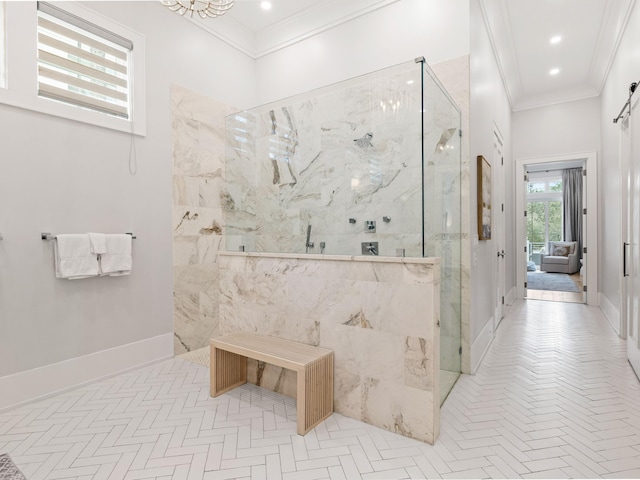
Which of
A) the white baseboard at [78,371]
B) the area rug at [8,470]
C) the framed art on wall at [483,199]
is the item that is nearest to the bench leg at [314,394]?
the area rug at [8,470]

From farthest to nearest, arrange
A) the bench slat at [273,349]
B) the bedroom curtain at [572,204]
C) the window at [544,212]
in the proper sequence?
the window at [544,212] → the bedroom curtain at [572,204] → the bench slat at [273,349]

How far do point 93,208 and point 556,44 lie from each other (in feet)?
17.5

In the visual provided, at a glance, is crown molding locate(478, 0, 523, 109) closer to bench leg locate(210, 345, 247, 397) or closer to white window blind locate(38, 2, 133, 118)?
white window blind locate(38, 2, 133, 118)

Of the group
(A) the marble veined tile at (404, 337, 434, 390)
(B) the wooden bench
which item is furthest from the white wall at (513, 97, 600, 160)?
(B) the wooden bench

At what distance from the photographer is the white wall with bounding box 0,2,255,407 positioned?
233 cm

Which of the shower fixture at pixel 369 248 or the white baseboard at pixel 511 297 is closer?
the shower fixture at pixel 369 248

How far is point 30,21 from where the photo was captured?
2393 millimetres

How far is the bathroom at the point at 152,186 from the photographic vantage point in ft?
7.79

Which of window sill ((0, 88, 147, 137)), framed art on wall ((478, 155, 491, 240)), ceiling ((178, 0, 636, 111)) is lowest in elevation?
framed art on wall ((478, 155, 491, 240))

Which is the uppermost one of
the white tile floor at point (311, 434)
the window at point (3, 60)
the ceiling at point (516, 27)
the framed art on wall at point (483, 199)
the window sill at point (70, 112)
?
the ceiling at point (516, 27)

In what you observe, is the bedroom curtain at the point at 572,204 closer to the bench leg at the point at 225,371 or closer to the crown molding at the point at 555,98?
the crown molding at the point at 555,98

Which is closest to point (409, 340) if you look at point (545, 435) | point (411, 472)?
point (411, 472)

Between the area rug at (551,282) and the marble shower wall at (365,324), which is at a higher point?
the marble shower wall at (365,324)

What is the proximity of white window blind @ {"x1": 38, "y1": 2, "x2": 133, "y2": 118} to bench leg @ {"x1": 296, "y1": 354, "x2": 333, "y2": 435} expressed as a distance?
2632mm
